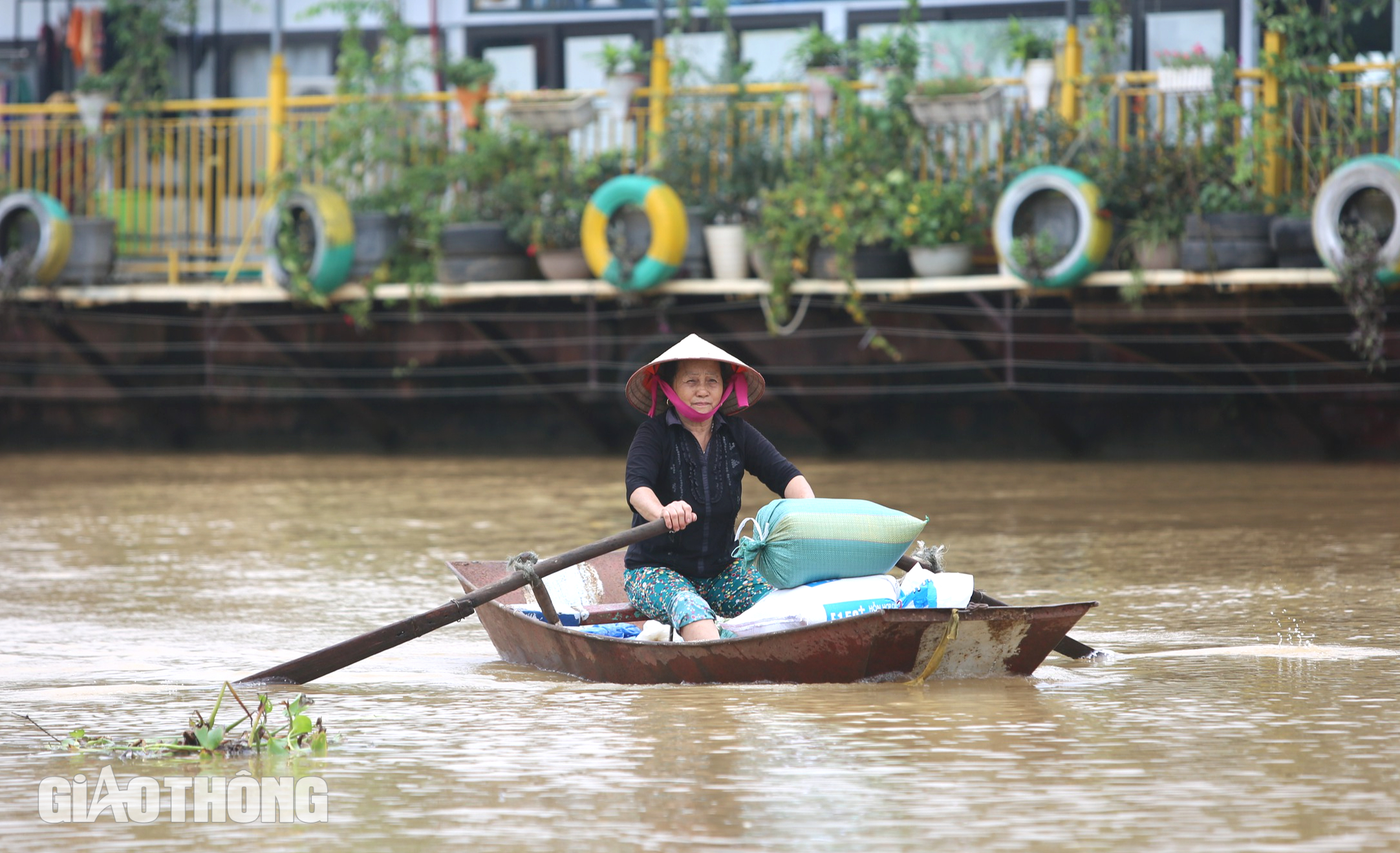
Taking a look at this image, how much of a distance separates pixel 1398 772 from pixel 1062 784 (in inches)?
30.5

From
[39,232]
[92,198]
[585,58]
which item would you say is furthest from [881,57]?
[39,232]

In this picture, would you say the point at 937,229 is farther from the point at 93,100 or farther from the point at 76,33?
the point at 76,33

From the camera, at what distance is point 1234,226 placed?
11.4 metres

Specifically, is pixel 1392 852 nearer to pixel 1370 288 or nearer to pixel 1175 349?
pixel 1370 288

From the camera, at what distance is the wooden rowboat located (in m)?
5.03

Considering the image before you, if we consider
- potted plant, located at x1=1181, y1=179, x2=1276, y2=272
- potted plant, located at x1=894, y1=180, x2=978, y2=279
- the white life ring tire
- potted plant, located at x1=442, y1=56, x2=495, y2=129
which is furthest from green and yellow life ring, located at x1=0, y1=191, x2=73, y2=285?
the white life ring tire

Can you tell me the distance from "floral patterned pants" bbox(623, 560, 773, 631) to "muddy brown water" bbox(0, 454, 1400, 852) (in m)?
0.34

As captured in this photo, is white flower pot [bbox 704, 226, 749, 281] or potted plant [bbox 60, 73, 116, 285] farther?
potted plant [bbox 60, 73, 116, 285]

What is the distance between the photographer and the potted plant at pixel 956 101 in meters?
11.9

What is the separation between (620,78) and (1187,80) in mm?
3864

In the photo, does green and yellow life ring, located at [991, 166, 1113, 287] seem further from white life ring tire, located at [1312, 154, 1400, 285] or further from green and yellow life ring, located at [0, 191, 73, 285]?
green and yellow life ring, located at [0, 191, 73, 285]

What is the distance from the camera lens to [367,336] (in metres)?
14.4

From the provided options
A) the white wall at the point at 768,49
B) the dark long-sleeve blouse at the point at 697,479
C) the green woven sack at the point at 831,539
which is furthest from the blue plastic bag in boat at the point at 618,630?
the white wall at the point at 768,49

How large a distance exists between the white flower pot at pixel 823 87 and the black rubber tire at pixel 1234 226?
2.61 meters
